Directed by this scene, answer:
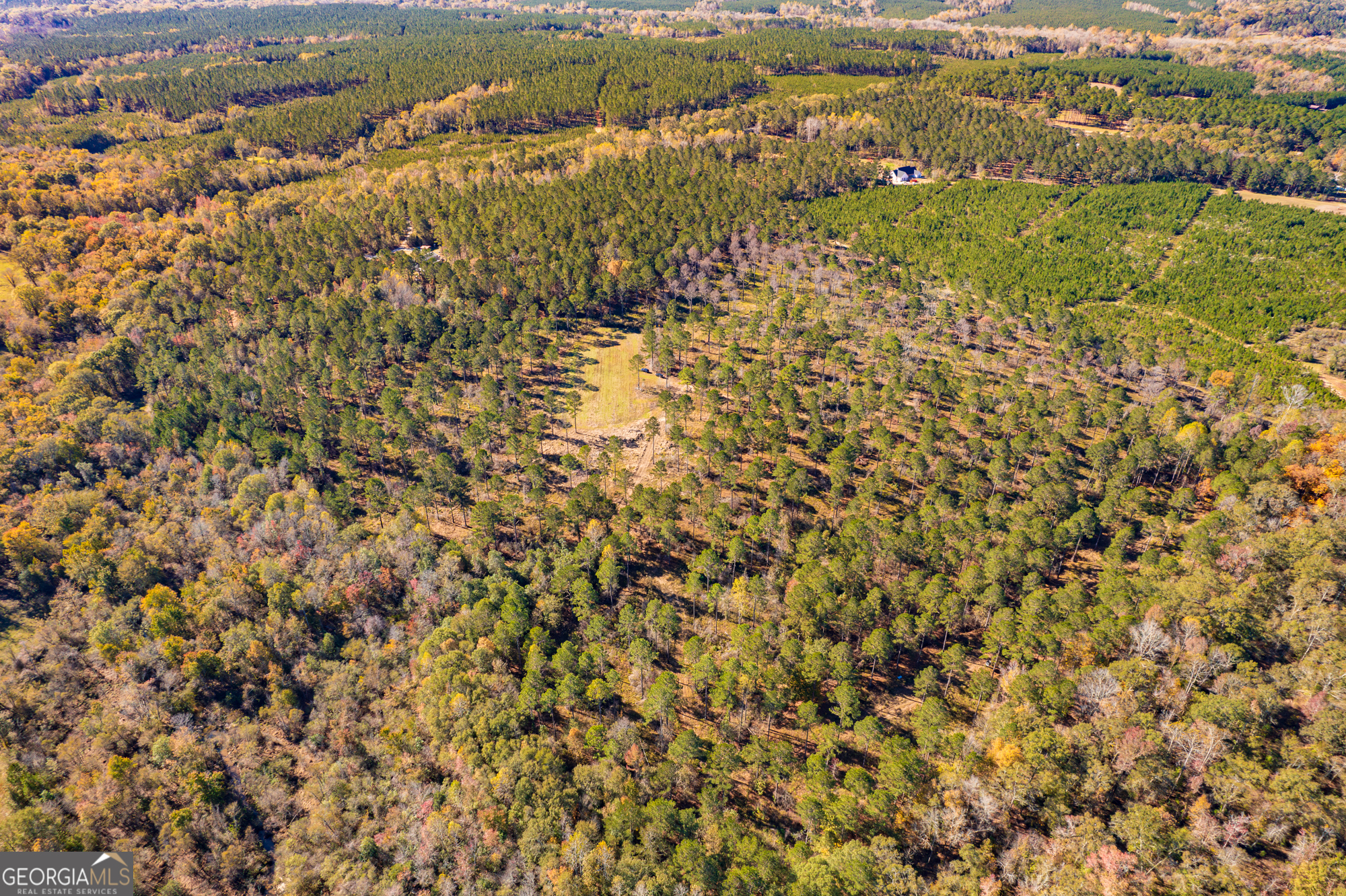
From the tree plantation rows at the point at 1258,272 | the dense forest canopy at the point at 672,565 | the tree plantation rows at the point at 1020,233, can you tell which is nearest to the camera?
the dense forest canopy at the point at 672,565

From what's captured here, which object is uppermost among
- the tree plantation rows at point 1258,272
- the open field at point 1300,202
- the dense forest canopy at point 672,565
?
the open field at point 1300,202

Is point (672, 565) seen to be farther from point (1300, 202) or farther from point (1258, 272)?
point (1300, 202)

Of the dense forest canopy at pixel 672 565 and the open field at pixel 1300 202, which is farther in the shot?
the open field at pixel 1300 202

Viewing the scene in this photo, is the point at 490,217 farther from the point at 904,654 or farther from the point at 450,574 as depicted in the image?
the point at 904,654

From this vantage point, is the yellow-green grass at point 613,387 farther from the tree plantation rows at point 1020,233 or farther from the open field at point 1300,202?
the open field at point 1300,202

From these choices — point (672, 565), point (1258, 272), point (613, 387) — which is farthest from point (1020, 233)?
point (672, 565)

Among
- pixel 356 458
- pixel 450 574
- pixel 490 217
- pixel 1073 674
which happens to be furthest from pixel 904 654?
pixel 490 217

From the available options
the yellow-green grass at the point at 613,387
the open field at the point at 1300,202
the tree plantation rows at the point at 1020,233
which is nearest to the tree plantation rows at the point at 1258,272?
the tree plantation rows at the point at 1020,233
